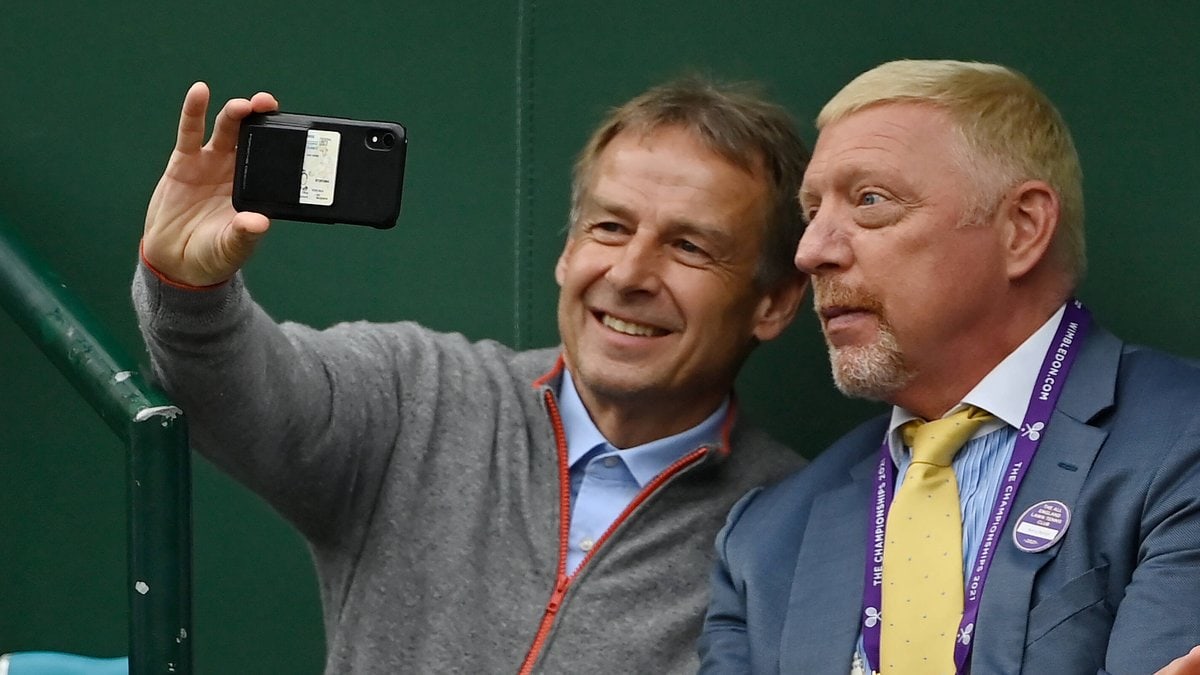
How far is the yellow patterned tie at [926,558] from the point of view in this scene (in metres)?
2.33

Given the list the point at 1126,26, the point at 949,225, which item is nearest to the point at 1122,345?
the point at 949,225

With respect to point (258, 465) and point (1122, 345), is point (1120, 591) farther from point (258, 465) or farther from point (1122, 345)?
point (258, 465)

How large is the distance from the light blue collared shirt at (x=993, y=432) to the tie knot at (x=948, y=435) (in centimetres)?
1

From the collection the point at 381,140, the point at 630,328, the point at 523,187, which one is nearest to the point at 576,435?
the point at 630,328

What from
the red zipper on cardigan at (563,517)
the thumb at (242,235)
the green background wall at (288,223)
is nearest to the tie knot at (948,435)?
the red zipper on cardigan at (563,517)

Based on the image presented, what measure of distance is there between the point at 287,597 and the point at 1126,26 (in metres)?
1.88

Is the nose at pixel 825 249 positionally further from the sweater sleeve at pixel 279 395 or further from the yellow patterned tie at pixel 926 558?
the sweater sleeve at pixel 279 395

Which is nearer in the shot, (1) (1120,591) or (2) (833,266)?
(1) (1120,591)

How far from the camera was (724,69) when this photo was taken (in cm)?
323

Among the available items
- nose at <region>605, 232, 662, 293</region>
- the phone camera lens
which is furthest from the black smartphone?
nose at <region>605, 232, 662, 293</region>

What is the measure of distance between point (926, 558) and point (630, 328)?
0.71 meters

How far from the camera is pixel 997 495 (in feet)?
7.85

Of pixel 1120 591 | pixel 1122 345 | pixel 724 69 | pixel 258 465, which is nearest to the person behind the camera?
pixel 1120 591

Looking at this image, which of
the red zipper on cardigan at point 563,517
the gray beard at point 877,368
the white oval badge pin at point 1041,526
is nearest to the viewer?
the white oval badge pin at point 1041,526
